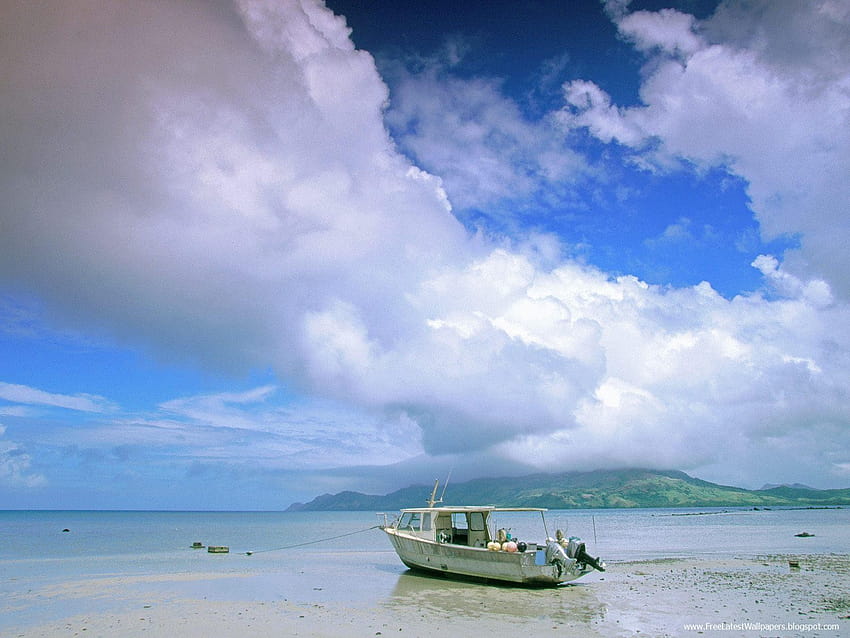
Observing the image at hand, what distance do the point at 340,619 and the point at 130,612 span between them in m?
8.56

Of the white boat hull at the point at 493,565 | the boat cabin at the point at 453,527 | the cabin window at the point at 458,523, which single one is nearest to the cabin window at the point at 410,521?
the boat cabin at the point at 453,527

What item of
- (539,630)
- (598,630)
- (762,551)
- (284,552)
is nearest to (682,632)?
(598,630)

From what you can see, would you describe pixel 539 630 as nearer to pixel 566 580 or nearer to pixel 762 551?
pixel 566 580

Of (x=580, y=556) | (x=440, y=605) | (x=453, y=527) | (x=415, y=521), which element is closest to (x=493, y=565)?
(x=580, y=556)

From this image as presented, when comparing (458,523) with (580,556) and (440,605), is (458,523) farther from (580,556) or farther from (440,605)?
(440,605)

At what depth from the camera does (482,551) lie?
26.6 metres

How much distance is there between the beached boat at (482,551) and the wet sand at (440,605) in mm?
692

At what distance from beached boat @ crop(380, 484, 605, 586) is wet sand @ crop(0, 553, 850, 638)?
→ 69 cm

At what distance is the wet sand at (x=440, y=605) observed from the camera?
61.9ft

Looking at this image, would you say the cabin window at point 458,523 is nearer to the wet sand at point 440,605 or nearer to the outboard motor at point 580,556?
the wet sand at point 440,605

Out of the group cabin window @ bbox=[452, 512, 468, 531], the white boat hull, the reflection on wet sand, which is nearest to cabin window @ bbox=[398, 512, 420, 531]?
the white boat hull

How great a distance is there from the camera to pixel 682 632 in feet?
58.6

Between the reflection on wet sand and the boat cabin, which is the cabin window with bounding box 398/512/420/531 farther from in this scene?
the reflection on wet sand

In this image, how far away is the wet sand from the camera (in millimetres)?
18881
